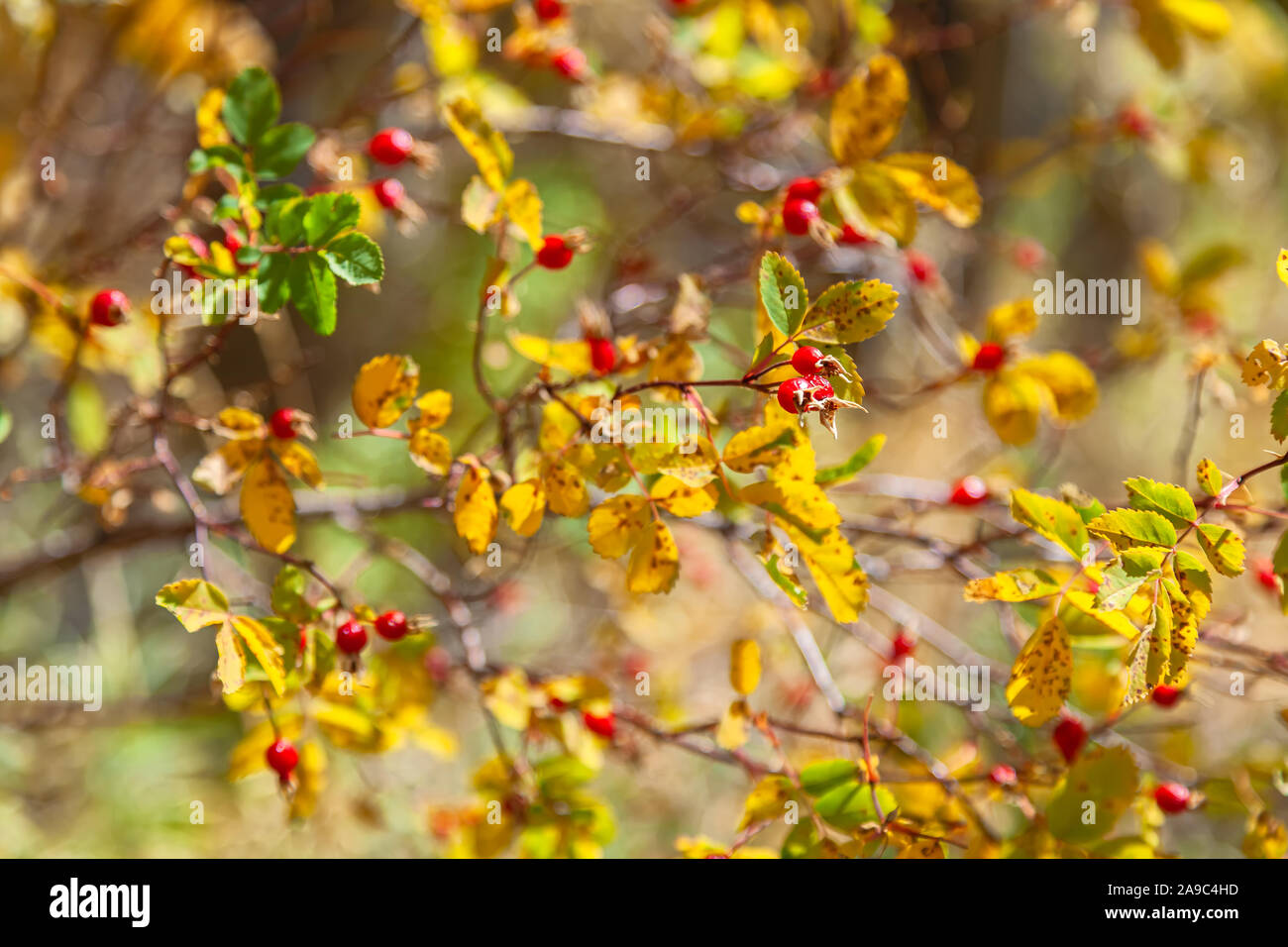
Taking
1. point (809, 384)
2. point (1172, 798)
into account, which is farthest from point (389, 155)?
point (1172, 798)

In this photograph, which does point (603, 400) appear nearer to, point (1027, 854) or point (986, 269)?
point (1027, 854)

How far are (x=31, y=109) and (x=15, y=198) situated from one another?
171 mm

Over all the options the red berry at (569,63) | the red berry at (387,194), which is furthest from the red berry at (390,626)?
the red berry at (569,63)

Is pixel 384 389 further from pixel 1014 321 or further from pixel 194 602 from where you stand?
pixel 1014 321

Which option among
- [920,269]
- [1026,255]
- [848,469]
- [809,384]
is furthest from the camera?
[1026,255]

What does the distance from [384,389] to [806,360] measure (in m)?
0.27

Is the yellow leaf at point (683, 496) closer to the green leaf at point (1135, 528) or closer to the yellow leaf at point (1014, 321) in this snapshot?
the green leaf at point (1135, 528)

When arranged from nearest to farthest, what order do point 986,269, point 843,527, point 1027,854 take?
point 1027,854
point 843,527
point 986,269

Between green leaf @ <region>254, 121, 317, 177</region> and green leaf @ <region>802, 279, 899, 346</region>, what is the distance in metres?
0.37

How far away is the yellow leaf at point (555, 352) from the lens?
0.58 meters

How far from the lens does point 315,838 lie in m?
1.31

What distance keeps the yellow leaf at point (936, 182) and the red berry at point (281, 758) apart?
601 mm

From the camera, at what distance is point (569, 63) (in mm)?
834
